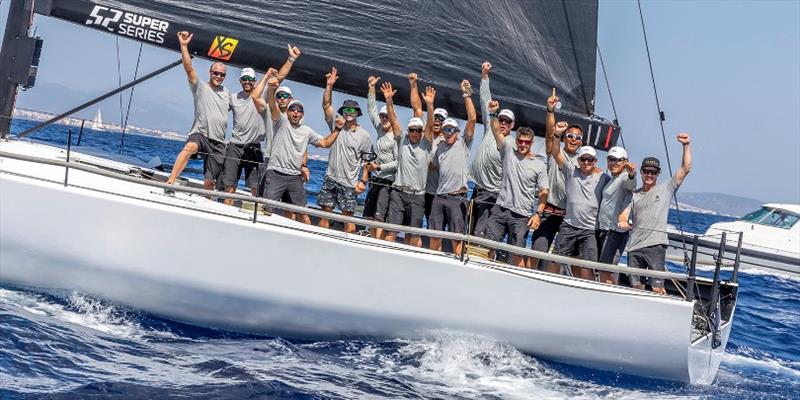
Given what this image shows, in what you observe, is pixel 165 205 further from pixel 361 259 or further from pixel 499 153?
pixel 499 153

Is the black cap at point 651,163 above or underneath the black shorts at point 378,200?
above

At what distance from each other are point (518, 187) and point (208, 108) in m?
2.81

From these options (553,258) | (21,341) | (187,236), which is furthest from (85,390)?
(553,258)

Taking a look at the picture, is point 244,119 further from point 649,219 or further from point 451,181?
point 649,219

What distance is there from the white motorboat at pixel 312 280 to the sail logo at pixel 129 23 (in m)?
1.38

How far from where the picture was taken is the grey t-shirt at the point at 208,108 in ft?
29.6

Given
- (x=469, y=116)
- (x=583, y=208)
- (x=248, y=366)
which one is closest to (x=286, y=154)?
(x=469, y=116)

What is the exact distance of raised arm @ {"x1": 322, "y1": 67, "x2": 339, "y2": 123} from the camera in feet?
29.6

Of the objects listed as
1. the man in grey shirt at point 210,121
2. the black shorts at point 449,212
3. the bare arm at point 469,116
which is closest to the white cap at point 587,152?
the bare arm at point 469,116

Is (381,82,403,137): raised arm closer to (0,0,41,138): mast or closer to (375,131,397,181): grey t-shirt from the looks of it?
(375,131,397,181): grey t-shirt

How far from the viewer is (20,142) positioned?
9562 millimetres

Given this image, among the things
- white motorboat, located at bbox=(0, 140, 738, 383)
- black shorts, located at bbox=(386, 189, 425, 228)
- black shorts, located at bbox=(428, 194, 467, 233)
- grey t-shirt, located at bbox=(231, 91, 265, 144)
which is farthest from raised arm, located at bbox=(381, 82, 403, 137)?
white motorboat, located at bbox=(0, 140, 738, 383)

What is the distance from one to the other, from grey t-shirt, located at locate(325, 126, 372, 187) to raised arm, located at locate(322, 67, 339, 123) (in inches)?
10.2

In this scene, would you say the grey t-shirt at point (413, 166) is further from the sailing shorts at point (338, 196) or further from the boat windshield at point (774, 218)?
the boat windshield at point (774, 218)
